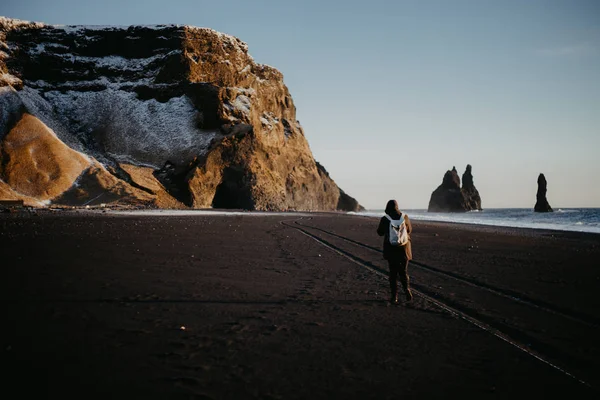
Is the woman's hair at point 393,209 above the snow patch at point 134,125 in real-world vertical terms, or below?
below

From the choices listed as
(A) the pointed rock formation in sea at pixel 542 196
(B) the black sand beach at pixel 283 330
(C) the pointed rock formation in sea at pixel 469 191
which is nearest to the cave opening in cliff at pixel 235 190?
(B) the black sand beach at pixel 283 330

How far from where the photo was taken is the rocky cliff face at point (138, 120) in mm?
56469

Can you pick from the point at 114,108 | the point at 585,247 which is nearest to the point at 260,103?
the point at 114,108

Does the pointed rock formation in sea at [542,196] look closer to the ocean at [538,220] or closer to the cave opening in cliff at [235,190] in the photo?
the ocean at [538,220]

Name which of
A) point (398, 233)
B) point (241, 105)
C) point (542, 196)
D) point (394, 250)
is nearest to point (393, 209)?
point (398, 233)

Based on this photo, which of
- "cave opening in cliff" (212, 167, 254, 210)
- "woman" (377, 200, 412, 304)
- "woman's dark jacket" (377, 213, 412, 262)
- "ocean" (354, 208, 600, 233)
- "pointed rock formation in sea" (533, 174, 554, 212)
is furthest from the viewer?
"pointed rock formation in sea" (533, 174, 554, 212)

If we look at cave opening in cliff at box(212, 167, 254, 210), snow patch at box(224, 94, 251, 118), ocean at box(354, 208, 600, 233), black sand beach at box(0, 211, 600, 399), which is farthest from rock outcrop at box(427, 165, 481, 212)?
black sand beach at box(0, 211, 600, 399)

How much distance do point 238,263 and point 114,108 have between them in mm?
76607

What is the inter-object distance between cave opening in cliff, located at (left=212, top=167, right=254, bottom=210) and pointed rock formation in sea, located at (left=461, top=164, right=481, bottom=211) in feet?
399

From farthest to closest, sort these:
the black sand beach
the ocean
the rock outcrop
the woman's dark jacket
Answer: the rock outcrop → the ocean → the woman's dark jacket → the black sand beach

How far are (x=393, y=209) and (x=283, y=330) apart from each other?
13.1 feet

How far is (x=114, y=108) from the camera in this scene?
7650 centimetres

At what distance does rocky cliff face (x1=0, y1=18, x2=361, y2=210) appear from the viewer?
56469 millimetres

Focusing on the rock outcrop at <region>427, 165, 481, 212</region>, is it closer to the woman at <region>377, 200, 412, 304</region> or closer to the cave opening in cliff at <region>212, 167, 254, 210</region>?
the cave opening in cliff at <region>212, 167, 254, 210</region>
